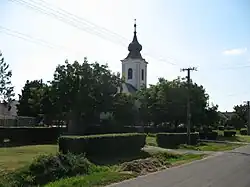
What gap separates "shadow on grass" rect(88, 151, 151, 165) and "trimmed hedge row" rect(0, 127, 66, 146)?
10.1 meters

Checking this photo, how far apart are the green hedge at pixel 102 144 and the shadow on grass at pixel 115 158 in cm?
32

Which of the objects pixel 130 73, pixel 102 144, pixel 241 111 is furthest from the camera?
pixel 241 111

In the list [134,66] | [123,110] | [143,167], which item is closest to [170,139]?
[123,110]

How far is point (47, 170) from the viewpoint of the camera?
46.8ft

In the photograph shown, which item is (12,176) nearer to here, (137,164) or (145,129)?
(137,164)

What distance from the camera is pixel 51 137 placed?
3441 centimetres

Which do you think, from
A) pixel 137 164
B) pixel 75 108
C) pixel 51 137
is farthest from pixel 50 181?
pixel 75 108

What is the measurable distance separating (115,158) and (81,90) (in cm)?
1771

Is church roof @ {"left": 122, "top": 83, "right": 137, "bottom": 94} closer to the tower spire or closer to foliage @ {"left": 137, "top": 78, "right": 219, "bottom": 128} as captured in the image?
the tower spire

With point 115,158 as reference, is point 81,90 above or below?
above

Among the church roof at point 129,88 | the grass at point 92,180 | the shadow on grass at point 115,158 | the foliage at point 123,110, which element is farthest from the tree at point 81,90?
the church roof at point 129,88

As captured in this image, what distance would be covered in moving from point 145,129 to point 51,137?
24.2m

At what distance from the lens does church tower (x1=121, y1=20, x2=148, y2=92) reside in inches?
3250

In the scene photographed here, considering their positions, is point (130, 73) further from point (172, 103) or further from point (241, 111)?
point (241, 111)
